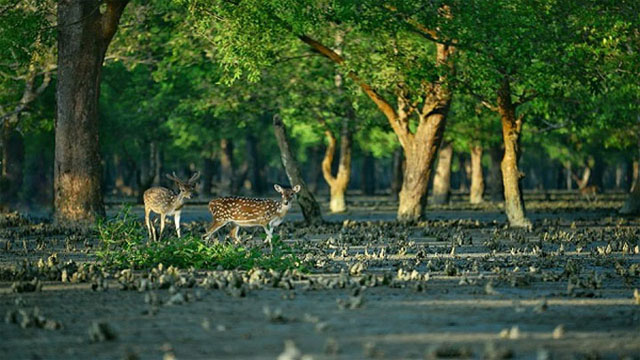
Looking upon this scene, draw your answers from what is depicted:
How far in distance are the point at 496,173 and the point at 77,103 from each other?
141 ft

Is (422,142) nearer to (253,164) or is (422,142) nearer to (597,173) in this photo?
(253,164)

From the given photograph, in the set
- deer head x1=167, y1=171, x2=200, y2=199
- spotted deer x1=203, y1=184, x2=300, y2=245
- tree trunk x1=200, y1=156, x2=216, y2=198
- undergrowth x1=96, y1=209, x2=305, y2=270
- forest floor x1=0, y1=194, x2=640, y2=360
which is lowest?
forest floor x1=0, y1=194, x2=640, y2=360

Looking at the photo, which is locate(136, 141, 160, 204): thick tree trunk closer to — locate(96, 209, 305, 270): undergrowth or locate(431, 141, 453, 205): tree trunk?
locate(431, 141, 453, 205): tree trunk

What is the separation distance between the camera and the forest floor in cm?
1071

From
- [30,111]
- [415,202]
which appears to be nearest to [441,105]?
[415,202]

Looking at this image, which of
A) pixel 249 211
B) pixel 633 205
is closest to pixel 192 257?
pixel 249 211

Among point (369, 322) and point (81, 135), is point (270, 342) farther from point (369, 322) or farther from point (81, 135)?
point (81, 135)

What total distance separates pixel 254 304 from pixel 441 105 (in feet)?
81.4

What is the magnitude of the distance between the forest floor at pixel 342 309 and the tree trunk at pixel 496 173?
45179 mm

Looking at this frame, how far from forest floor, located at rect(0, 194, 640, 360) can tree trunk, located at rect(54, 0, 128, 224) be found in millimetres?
8250

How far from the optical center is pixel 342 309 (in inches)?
538

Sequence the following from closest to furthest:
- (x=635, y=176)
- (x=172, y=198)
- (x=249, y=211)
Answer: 1. (x=249, y=211)
2. (x=172, y=198)
3. (x=635, y=176)

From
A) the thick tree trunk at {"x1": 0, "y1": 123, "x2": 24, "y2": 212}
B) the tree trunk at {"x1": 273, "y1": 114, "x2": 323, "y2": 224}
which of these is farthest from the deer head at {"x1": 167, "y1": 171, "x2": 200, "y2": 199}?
the thick tree trunk at {"x1": 0, "y1": 123, "x2": 24, "y2": 212}

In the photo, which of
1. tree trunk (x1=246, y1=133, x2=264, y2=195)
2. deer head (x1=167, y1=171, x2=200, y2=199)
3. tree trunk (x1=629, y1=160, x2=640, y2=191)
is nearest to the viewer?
deer head (x1=167, y1=171, x2=200, y2=199)
